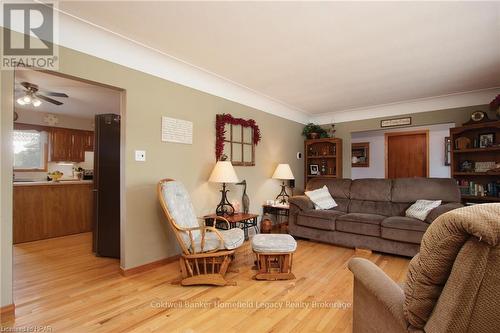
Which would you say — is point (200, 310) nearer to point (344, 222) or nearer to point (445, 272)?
point (445, 272)

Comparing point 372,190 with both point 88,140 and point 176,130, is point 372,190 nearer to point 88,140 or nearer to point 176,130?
point 176,130

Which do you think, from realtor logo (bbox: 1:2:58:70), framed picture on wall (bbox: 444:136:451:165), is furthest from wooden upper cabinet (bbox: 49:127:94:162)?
framed picture on wall (bbox: 444:136:451:165)

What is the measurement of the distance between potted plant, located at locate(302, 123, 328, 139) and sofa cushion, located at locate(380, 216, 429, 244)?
2629 millimetres

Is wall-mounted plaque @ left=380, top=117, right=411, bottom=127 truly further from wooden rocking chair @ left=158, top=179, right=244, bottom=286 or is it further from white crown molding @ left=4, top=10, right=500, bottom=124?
wooden rocking chair @ left=158, top=179, right=244, bottom=286

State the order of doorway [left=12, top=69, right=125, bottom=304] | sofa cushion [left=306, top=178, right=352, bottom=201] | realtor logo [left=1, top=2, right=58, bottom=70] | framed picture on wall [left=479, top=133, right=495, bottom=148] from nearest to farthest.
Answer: realtor logo [left=1, top=2, right=58, bottom=70] → doorway [left=12, top=69, right=125, bottom=304] → framed picture on wall [left=479, top=133, right=495, bottom=148] → sofa cushion [left=306, top=178, right=352, bottom=201]

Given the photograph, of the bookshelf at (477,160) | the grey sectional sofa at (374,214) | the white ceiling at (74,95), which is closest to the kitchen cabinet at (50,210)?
the white ceiling at (74,95)

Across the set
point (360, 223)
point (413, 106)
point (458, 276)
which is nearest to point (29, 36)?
point (458, 276)

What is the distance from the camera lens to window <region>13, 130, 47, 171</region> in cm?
477

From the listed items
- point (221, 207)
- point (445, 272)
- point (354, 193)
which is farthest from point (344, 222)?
point (445, 272)

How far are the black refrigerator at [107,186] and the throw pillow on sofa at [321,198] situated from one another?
2.89 metres

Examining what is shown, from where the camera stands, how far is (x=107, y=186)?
3266 mm

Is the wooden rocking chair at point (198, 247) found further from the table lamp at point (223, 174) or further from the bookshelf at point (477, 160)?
the bookshelf at point (477, 160)

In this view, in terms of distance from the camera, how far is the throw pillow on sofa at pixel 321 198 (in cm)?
404

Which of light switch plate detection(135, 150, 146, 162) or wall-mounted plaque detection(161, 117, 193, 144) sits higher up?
wall-mounted plaque detection(161, 117, 193, 144)
